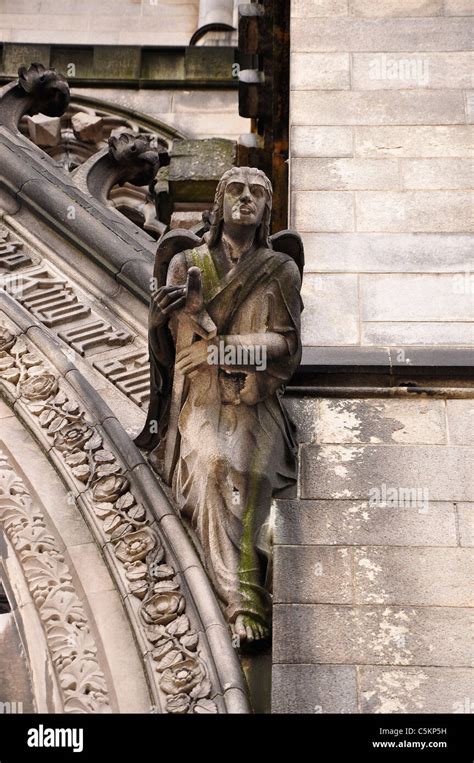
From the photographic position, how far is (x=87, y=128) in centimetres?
1686

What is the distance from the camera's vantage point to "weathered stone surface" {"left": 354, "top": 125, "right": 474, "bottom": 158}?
11312mm

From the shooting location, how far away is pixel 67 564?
33.1 feet

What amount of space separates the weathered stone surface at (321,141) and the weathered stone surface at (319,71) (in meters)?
0.34

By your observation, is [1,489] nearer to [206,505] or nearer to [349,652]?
[206,505]

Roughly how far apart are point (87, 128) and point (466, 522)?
8215 millimetres

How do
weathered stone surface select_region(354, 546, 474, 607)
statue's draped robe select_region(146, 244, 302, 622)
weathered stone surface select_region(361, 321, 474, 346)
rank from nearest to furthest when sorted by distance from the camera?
weathered stone surface select_region(354, 546, 474, 607), statue's draped robe select_region(146, 244, 302, 622), weathered stone surface select_region(361, 321, 474, 346)

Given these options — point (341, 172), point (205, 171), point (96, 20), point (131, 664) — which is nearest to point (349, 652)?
point (131, 664)

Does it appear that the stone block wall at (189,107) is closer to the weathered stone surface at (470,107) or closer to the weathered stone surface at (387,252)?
the weathered stone surface at (470,107)

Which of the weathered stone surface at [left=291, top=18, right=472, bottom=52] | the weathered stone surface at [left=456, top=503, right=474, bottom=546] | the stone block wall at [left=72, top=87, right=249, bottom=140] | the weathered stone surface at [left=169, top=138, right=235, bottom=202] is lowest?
the weathered stone surface at [left=456, top=503, right=474, bottom=546]

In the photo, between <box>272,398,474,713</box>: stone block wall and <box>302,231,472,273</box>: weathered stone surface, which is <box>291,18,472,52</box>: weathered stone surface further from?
<box>272,398,474,713</box>: stone block wall

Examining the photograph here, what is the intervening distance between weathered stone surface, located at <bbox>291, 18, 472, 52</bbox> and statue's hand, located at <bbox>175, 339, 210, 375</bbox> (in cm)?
278

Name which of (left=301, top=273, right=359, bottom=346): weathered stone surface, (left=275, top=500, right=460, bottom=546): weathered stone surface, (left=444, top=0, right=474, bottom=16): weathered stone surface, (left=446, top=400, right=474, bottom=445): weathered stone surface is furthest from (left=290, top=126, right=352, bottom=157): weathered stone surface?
(left=275, top=500, right=460, bottom=546): weathered stone surface

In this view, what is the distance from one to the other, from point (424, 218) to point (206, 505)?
225cm

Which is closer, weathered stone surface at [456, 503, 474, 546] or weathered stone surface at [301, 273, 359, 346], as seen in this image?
weathered stone surface at [456, 503, 474, 546]
